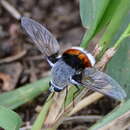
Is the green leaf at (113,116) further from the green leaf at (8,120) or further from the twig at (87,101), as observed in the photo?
the twig at (87,101)

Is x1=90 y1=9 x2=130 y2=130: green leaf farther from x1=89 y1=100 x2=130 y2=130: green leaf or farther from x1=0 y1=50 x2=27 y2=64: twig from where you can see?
x1=0 y1=50 x2=27 y2=64: twig

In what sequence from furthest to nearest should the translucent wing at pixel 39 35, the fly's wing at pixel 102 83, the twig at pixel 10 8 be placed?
the twig at pixel 10 8 < the translucent wing at pixel 39 35 < the fly's wing at pixel 102 83

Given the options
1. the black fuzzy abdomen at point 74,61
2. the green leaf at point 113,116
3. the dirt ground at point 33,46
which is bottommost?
the dirt ground at point 33,46

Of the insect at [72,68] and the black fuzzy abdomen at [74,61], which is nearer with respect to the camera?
the insect at [72,68]

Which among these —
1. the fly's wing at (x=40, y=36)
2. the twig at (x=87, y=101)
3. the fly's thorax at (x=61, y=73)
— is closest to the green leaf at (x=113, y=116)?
the fly's thorax at (x=61, y=73)

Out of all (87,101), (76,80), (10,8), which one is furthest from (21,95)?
(10,8)

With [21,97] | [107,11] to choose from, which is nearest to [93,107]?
[21,97]
